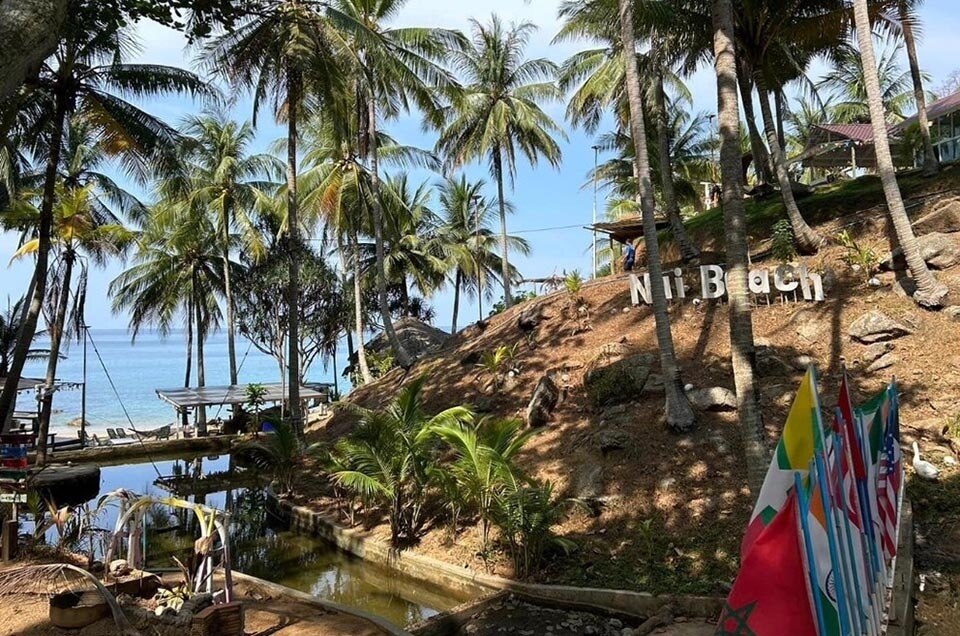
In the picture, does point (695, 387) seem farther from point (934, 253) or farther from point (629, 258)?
point (629, 258)

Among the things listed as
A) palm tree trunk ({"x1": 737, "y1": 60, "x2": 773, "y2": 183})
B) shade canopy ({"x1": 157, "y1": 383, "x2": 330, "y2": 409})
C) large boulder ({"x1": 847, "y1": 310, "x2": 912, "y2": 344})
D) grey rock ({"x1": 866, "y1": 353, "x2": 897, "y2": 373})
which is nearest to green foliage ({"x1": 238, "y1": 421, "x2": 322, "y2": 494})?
shade canopy ({"x1": 157, "y1": 383, "x2": 330, "y2": 409})

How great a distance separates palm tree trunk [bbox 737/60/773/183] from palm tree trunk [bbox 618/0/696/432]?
634cm

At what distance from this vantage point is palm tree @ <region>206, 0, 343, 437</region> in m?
14.9

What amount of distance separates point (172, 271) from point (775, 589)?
3104 cm

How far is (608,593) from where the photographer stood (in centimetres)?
695

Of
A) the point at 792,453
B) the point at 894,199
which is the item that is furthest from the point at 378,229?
the point at 792,453

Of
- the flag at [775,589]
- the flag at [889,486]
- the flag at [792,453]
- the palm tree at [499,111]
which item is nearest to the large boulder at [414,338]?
the palm tree at [499,111]

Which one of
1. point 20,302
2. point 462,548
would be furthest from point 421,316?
point 462,548

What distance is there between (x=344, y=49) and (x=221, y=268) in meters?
17.8

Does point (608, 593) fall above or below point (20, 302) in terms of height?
below

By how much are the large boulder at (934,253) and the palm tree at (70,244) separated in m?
20.3

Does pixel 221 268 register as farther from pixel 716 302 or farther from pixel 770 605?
pixel 770 605

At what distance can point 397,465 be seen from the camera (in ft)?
31.2

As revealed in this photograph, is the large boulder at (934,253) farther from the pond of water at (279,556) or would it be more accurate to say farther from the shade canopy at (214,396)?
the shade canopy at (214,396)
